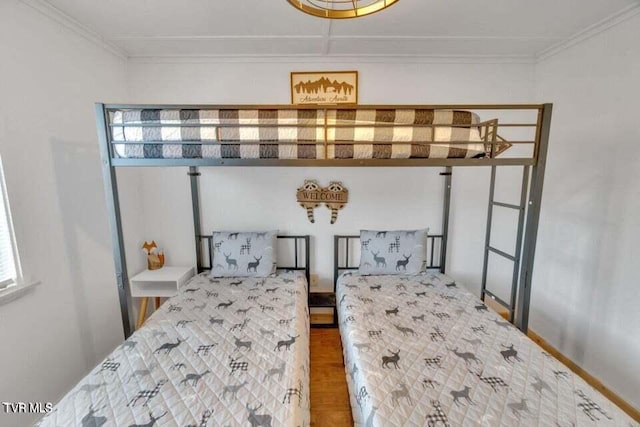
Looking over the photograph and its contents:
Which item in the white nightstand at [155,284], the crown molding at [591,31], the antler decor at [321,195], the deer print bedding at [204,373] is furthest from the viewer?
the antler decor at [321,195]

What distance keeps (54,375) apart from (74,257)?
2.39 feet

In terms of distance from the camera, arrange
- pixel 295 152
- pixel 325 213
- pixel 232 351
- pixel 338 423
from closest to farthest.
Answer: pixel 232 351, pixel 295 152, pixel 338 423, pixel 325 213

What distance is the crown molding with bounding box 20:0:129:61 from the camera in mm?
1586

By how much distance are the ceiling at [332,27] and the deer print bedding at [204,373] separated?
77.0 inches

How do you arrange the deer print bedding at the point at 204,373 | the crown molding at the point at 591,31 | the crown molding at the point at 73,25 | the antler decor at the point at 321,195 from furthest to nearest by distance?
the antler decor at the point at 321,195 → the crown molding at the point at 591,31 → the crown molding at the point at 73,25 → the deer print bedding at the point at 204,373

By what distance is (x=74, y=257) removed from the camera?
5.97 ft

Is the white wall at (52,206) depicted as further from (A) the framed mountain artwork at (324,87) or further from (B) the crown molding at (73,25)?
(A) the framed mountain artwork at (324,87)

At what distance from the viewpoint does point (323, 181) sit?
2545 millimetres

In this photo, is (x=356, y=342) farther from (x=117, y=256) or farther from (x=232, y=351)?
(x=117, y=256)

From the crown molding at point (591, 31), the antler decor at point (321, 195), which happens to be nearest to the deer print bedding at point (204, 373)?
the antler decor at point (321, 195)

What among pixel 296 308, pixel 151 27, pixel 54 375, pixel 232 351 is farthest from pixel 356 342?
pixel 151 27

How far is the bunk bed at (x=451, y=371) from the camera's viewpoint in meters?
1.05

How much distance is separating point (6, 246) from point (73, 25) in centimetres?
150

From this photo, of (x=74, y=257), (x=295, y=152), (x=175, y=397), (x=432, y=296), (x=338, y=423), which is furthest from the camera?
(x=432, y=296)
